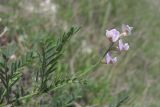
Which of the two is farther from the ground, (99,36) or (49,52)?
(99,36)

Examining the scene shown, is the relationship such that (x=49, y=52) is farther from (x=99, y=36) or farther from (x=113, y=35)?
(x=99, y=36)

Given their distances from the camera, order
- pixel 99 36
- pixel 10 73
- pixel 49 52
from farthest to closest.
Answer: pixel 99 36 < pixel 10 73 < pixel 49 52

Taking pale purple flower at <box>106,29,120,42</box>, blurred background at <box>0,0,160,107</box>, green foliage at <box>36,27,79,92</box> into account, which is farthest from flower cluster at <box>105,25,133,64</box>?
blurred background at <box>0,0,160,107</box>

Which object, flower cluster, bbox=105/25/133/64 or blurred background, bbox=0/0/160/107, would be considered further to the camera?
blurred background, bbox=0/0/160/107

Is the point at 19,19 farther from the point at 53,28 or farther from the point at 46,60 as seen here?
the point at 46,60

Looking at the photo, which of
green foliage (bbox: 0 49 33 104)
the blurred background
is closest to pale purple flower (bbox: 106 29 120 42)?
green foliage (bbox: 0 49 33 104)

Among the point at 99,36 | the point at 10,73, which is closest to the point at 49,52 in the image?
the point at 10,73

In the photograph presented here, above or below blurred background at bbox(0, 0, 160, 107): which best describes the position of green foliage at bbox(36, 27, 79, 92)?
below

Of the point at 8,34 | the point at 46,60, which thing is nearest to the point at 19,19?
the point at 8,34

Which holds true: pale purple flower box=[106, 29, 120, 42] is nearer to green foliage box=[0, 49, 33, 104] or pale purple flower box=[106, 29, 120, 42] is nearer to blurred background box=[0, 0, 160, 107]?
green foliage box=[0, 49, 33, 104]
